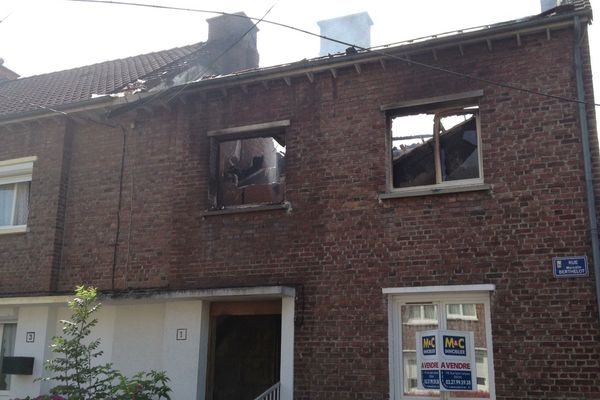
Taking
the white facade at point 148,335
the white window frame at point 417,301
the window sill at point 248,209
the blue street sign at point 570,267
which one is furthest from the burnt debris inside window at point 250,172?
the blue street sign at point 570,267

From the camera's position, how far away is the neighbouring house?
9148 millimetres

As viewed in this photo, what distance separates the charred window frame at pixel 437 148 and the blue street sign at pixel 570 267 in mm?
1646

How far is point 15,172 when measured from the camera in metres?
13.5

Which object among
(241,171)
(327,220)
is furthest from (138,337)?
(327,220)

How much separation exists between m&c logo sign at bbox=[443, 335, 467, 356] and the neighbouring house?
0.54ft

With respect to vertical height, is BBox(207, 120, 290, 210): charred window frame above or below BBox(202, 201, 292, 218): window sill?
above

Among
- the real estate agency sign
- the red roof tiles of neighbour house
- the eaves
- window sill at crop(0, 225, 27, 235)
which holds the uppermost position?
the red roof tiles of neighbour house

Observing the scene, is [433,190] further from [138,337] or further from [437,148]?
[138,337]

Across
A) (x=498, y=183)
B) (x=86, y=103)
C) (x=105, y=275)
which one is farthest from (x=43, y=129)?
(x=498, y=183)

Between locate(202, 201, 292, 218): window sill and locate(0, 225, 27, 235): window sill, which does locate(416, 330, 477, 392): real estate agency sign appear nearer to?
locate(202, 201, 292, 218): window sill

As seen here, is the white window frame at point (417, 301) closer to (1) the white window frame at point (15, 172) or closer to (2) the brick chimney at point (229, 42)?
(1) the white window frame at point (15, 172)

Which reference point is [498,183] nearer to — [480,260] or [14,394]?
[480,260]

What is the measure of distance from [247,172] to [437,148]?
156 inches

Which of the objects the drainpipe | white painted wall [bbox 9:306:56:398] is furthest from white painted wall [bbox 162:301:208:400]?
the drainpipe
